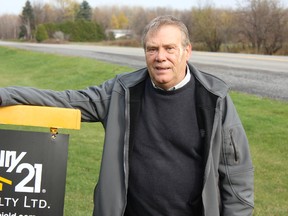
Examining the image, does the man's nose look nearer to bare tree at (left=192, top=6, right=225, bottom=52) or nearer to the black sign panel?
the black sign panel

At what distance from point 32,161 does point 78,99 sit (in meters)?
0.42

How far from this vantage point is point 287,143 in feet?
24.9

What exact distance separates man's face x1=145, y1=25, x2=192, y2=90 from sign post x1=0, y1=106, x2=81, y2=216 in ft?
1.61

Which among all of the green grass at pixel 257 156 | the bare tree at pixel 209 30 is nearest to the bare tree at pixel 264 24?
the bare tree at pixel 209 30

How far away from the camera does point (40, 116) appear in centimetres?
271

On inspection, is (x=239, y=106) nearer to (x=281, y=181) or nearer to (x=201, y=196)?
(x=281, y=181)

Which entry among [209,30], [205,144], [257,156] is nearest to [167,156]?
[205,144]

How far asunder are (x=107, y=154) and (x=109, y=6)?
137479 mm

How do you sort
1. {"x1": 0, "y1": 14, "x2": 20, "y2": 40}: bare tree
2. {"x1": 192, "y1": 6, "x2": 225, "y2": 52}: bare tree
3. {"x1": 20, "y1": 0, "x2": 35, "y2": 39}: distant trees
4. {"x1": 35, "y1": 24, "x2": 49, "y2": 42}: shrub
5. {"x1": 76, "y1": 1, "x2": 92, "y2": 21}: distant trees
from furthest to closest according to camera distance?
{"x1": 0, "y1": 14, "x2": 20, "y2": 40}: bare tree, {"x1": 76, "y1": 1, "x2": 92, "y2": 21}: distant trees, {"x1": 20, "y1": 0, "x2": 35, "y2": 39}: distant trees, {"x1": 35, "y1": 24, "x2": 49, "y2": 42}: shrub, {"x1": 192, "y1": 6, "x2": 225, "y2": 52}: bare tree

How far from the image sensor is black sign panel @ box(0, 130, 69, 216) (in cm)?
271

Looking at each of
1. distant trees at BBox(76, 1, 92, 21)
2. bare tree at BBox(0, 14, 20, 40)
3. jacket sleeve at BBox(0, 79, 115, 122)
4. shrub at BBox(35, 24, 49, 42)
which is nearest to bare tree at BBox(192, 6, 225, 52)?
shrub at BBox(35, 24, 49, 42)

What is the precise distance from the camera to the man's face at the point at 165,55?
2.55 m

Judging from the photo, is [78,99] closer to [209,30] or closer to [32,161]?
[32,161]

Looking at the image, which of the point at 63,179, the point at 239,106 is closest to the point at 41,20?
the point at 239,106
